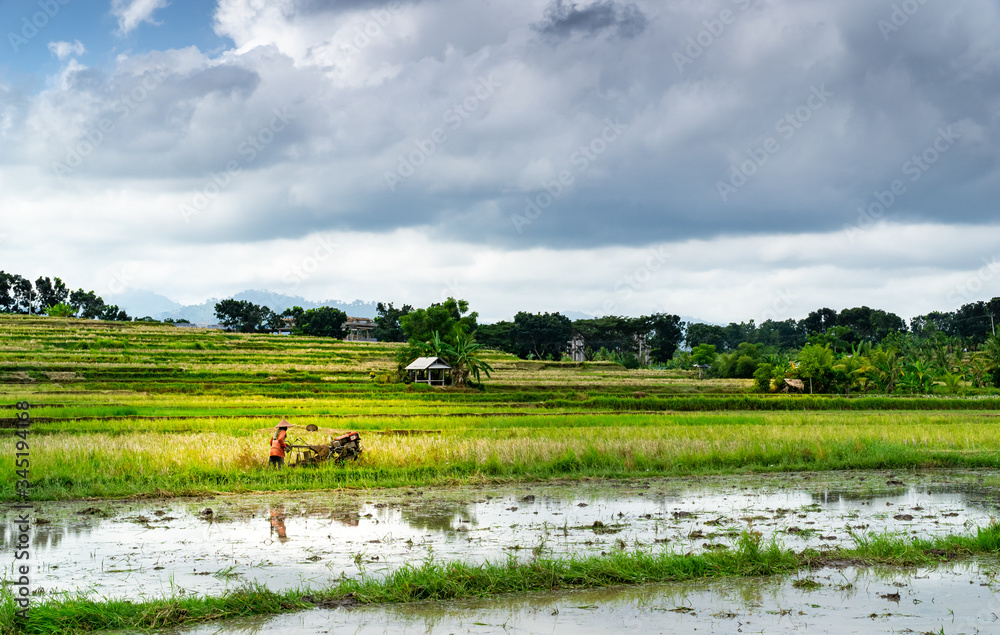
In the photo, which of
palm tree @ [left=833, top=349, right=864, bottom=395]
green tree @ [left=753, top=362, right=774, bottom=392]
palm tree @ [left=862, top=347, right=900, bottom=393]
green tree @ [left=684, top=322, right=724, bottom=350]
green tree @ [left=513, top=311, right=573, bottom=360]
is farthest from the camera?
green tree @ [left=684, top=322, right=724, bottom=350]

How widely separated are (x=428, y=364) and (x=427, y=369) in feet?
7.41

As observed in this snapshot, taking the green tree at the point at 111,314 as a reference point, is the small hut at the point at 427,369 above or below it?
below

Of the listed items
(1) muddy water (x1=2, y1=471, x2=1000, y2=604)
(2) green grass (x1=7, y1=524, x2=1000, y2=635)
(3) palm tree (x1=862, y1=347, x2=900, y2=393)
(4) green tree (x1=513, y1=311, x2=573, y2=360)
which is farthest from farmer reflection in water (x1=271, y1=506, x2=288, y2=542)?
(4) green tree (x1=513, y1=311, x2=573, y2=360)

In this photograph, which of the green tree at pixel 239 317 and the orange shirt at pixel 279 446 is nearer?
the orange shirt at pixel 279 446

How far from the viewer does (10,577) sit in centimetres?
791

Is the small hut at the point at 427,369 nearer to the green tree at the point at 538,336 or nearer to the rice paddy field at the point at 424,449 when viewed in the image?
the rice paddy field at the point at 424,449

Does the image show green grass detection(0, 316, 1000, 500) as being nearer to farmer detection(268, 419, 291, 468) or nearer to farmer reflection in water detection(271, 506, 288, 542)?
farmer detection(268, 419, 291, 468)

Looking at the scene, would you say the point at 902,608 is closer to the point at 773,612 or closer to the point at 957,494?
the point at 773,612

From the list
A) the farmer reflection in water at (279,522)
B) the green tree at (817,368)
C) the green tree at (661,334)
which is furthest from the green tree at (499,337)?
the farmer reflection in water at (279,522)

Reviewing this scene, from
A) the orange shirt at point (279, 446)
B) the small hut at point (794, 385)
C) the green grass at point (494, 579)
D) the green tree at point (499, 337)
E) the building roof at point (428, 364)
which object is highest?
the green tree at point (499, 337)

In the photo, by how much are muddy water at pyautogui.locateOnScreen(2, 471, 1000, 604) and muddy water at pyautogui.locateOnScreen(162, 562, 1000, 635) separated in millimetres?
1151

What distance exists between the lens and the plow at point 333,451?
1589 cm

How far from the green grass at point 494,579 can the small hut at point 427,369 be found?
42.9 metres

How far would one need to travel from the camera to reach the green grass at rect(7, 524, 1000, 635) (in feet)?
21.7
